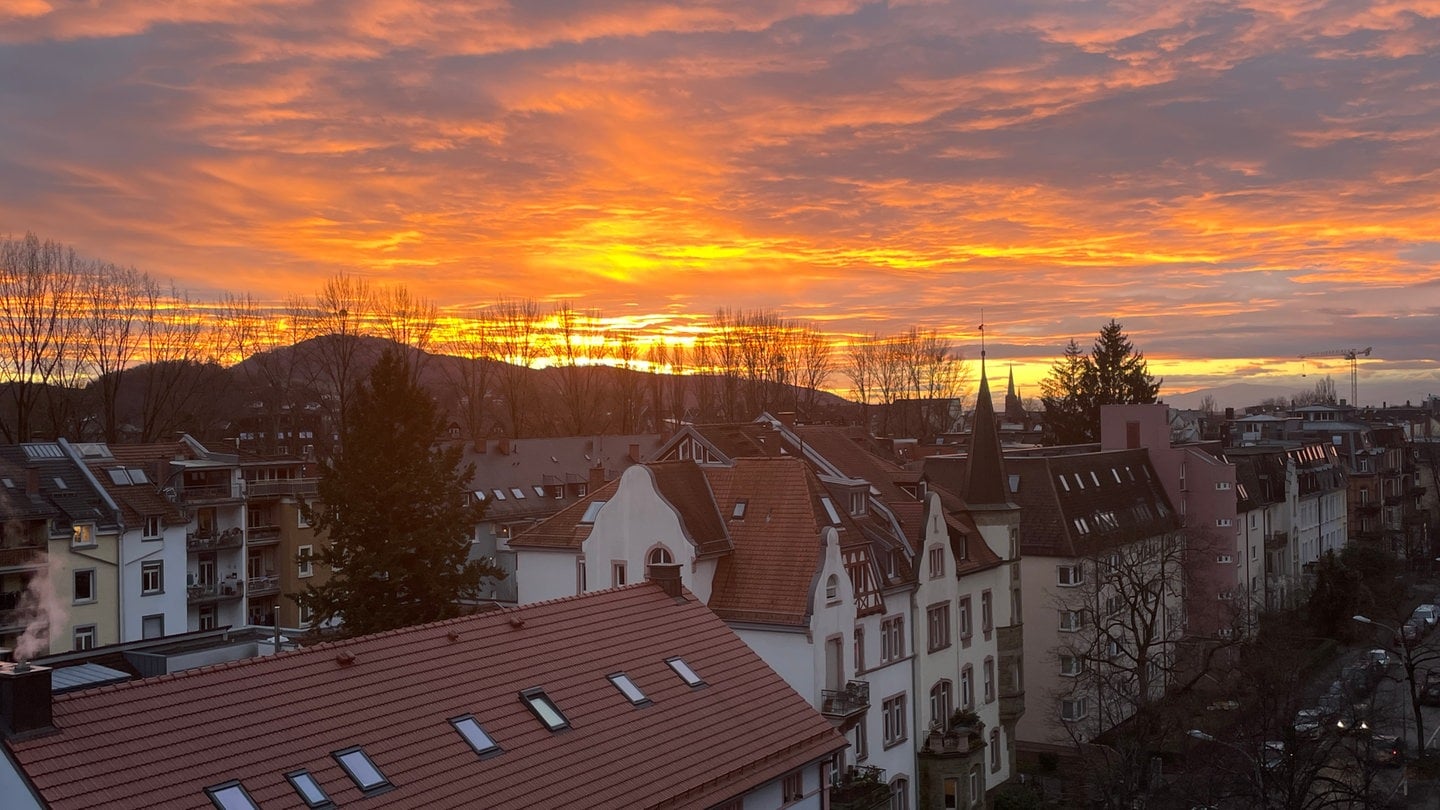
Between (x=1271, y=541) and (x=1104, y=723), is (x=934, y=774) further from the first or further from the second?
(x=1271, y=541)

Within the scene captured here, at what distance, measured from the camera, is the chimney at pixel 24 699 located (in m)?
15.4

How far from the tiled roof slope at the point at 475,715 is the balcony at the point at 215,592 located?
132 ft

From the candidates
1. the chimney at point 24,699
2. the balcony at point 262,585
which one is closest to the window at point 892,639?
the chimney at point 24,699

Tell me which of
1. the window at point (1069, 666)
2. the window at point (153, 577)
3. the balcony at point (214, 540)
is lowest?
the window at point (1069, 666)

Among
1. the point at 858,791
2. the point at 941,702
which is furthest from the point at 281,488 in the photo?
the point at 858,791

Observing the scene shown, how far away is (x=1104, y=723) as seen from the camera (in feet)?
172

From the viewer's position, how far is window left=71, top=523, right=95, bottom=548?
50406 millimetres

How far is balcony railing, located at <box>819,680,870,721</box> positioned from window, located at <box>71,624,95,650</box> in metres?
33.2

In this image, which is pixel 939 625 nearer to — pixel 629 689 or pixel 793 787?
pixel 793 787

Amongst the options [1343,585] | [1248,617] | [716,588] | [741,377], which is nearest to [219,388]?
[741,377]

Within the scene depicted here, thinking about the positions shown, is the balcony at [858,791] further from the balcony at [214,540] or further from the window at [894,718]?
the balcony at [214,540]

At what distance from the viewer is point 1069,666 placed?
53.2m

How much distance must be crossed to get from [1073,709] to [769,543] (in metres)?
22.5

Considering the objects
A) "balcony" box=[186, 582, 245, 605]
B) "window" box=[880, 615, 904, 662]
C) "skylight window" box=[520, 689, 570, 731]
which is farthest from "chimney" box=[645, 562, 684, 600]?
"balcony" box=[186, 582, 245, 605]
